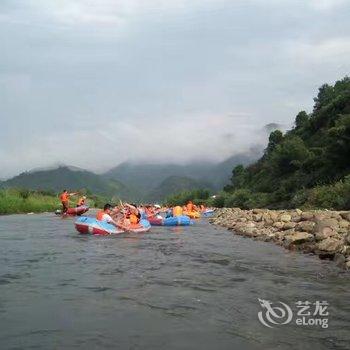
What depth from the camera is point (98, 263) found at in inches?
561

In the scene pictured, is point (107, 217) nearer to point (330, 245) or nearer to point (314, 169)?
point (330, 245)

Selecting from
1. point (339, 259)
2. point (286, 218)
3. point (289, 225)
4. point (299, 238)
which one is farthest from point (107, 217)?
point (339, 259)

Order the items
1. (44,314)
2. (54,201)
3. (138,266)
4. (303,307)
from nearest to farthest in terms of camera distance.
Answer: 1. (44,314)
2. (303,307)
3. (138,266)
4. (54,201)

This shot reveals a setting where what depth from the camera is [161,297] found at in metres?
9.83

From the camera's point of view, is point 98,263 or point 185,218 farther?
point 185,218

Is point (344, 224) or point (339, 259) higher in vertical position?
point (344, 224)

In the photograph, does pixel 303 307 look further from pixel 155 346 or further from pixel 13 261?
pixel 13 261

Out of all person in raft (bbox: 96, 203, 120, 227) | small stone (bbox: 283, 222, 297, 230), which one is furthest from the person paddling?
small stone (bbox: 283, 222, 297, 230)

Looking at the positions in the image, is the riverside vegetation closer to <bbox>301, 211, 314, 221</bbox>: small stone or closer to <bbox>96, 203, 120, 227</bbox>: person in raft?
<bbox>96, 203, 120, 227</bbox>: person in raft

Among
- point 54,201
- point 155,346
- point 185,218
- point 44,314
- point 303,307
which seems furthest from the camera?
point 54,201

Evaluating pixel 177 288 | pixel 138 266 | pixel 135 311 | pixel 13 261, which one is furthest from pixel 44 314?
pixel 13 261

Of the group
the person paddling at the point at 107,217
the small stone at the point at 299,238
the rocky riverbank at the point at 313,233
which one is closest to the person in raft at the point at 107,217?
the person paddling at the point at 107,217

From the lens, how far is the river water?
730 centimetres

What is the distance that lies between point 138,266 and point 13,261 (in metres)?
3.62
